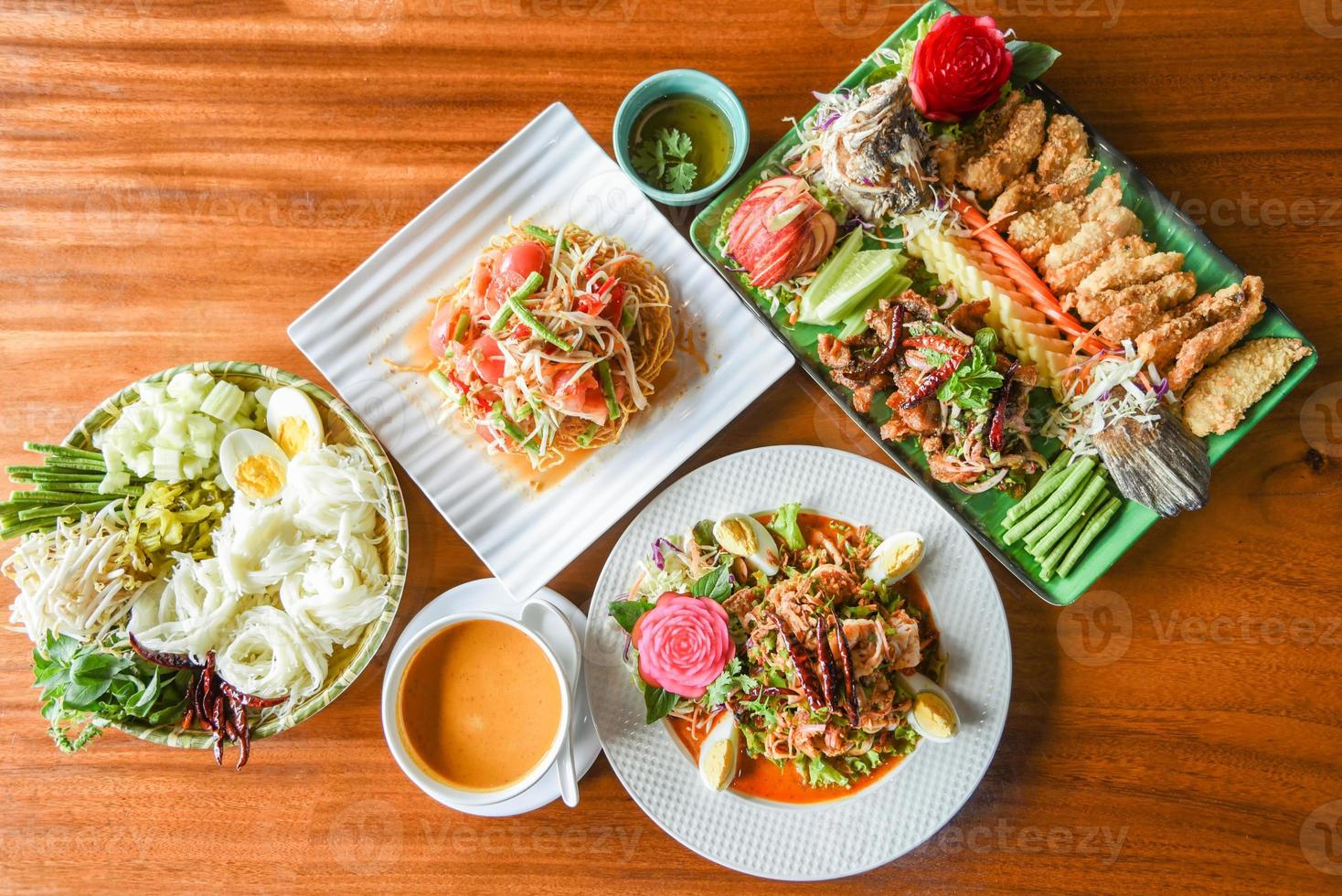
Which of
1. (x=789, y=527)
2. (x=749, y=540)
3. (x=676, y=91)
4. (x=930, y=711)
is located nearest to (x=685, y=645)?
(x=749, y=540)

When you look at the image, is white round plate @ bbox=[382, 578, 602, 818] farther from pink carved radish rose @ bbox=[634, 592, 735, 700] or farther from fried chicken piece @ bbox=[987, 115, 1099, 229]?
fried chicken piece @ bbox=[987, 115, 1099, 229]

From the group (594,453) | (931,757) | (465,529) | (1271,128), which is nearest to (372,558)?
(465,529)

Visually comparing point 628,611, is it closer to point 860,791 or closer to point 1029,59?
point 860,791

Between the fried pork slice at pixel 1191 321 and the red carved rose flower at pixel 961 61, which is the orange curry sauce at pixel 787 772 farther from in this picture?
the red carved rose flower at pixel 961 61

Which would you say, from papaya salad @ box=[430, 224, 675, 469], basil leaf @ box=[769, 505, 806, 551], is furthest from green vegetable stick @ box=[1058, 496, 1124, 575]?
papaya salad @ box=[430, 224, 675, 469]

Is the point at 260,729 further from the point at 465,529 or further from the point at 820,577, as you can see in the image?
the point at 820,577

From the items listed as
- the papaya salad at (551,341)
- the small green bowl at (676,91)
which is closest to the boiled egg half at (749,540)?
the papaya salad at (551,341)
